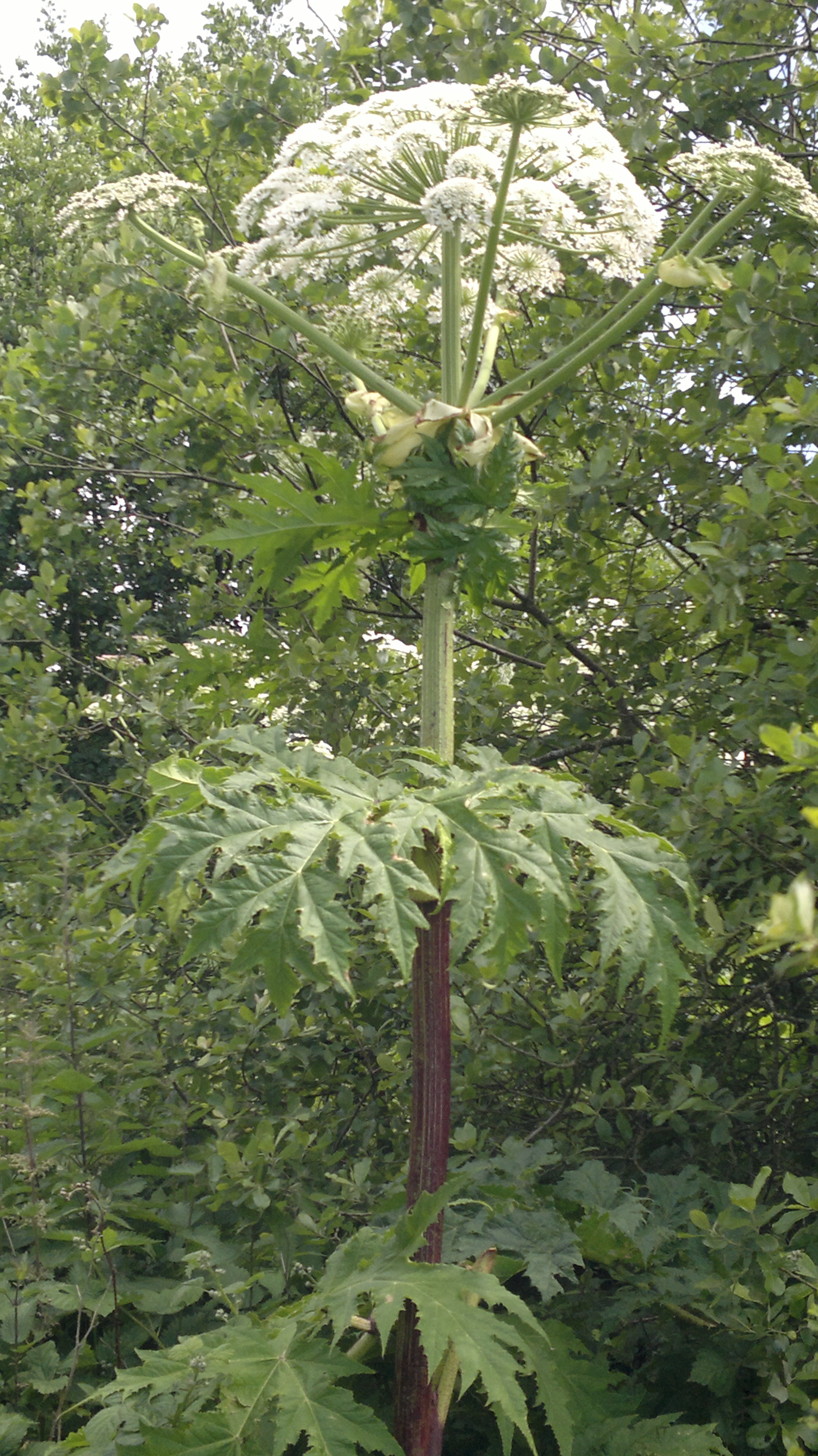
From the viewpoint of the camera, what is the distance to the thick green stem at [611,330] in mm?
1626

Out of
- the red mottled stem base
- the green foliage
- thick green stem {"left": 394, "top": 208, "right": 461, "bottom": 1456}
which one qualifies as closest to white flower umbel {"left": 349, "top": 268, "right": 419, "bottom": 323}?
thick green stem {"left": 394, "top": 208, "right": 461, "bottom": 1456}

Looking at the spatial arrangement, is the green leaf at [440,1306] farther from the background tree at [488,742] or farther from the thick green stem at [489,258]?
the thick green stem at [489,258]

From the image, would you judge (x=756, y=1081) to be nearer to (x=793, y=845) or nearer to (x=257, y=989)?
(x=793, y=845)

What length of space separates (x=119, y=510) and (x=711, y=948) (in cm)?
318

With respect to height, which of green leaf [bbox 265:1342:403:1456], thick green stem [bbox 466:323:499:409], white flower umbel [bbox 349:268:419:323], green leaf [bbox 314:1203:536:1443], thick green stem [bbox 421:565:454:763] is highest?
white flower umbel [bbox 349:268:419:323]

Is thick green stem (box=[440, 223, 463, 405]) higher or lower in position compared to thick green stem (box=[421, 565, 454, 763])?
higher

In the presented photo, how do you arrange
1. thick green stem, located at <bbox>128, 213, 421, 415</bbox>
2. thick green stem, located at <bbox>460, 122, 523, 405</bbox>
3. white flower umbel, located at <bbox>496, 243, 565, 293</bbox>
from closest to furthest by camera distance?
thick green stem, located at <bbox>460, 122, 523, 405</bbox> < thick green stem, located at <bbox>128, 213, 421, 415</bbox> < white flower umbel, located at <bbox>496, 243, 565, 293</bbox>

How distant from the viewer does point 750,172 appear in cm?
171

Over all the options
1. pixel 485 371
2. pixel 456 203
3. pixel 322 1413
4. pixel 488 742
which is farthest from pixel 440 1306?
pixel 488 742

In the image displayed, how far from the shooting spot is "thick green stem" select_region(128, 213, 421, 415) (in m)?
1.73

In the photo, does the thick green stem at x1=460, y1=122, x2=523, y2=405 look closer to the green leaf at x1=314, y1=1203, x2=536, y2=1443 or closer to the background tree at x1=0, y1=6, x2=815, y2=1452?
the background tree at x1=0, y1=6, x2=815, y2=1452

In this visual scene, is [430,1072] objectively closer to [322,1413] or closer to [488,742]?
[322,1413]

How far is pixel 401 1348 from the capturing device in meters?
1.71

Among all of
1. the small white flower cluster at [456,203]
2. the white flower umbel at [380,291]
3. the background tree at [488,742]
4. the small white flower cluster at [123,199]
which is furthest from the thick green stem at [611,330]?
the small white flower cluster at [123,199]
